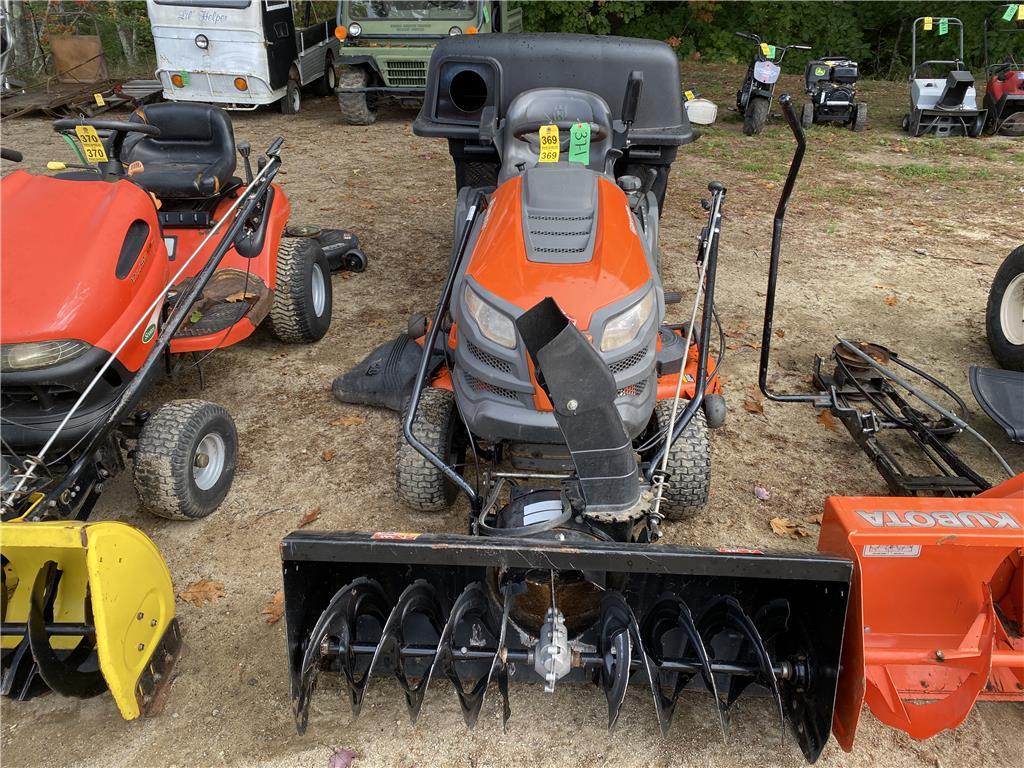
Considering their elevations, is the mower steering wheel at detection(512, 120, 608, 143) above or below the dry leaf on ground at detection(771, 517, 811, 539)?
above

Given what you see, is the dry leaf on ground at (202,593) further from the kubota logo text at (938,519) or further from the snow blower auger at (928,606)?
the kubota logo text at (938,519)

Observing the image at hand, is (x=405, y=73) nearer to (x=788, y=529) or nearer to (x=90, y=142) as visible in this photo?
(x=90, y=142)

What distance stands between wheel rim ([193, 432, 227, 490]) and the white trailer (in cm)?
732

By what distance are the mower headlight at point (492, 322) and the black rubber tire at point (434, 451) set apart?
1.89 feet

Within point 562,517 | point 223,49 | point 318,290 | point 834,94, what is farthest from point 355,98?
point 562,517

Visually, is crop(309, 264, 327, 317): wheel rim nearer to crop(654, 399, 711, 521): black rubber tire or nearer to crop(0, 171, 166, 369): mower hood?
crop(0, 171, 166, 369): mower hood

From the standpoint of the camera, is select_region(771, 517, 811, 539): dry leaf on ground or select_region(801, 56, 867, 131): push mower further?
select_region(801, 56, 867, 131): push mower

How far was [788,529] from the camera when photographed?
10.2 feet

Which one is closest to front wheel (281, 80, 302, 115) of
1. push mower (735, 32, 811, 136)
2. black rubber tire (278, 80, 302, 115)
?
black rubber tire (278, 80, 302, 115)

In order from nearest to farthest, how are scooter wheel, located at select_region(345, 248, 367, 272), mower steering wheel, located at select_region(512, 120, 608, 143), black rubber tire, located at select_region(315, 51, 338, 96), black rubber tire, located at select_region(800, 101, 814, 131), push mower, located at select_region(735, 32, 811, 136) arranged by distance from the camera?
mower steering wheel, located at select_region(512, 120, 608, 143), scooter wheel, located at select_region(345, 248, 367, 272), push mower, located at select_region(735, 32, 811, 136), black rubber tire, located at select_region(800, 101, 814, 131), black rubber tire, located at select_region(315, 51, 338, 96)

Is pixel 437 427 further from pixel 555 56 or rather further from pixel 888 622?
pixel 555 56

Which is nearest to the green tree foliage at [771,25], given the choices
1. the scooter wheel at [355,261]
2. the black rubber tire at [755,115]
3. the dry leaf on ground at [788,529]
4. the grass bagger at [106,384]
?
the black rubber tire at [755,115]

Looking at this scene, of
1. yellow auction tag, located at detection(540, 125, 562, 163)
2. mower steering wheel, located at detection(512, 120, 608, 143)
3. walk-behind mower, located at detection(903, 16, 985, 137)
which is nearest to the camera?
yellow auction tag, located at detection(540, 125, 562, 163)

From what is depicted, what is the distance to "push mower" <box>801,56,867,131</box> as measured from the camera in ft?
30.5
